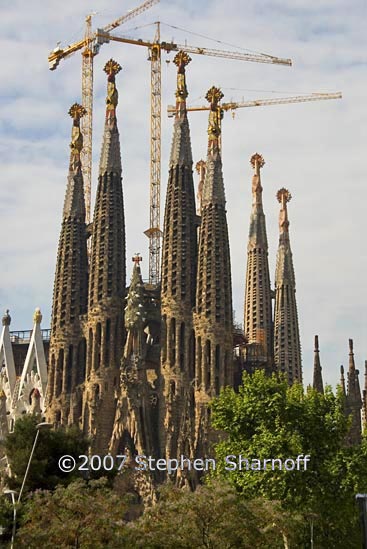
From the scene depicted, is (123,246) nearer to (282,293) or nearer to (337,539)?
(282,293)

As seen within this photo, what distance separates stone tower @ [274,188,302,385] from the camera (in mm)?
99250

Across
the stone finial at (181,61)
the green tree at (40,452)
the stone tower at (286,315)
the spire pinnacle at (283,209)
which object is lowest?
the green tree at (40,452)

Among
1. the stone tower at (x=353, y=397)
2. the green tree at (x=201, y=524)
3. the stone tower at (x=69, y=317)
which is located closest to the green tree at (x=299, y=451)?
the green tree at (x=201, y=524)

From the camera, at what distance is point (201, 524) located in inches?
1671

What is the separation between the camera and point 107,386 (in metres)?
87.6

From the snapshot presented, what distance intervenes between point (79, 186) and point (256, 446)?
4547 cm

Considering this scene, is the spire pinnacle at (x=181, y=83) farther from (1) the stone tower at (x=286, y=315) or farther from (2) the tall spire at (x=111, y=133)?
(1) the stone tower at (x=286, y=315)

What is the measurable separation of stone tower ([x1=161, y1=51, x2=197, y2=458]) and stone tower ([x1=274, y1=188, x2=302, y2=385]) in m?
12.9

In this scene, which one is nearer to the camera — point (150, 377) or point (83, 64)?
point (150, 377)

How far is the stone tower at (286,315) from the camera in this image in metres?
99.2

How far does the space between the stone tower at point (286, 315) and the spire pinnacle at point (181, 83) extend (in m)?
17.9

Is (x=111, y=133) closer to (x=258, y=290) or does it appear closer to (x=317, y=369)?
(x=258, y=290)

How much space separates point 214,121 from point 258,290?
15.8 m

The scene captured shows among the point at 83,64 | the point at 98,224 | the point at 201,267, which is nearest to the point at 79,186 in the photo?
the point at 98,224
